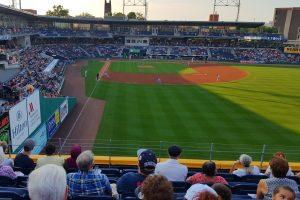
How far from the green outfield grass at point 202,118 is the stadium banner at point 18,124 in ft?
13.6

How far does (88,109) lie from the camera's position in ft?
95.9

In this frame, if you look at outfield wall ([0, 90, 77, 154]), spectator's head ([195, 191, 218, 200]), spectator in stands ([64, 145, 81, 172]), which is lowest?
outfield wall ([0, 90, 77, 154])

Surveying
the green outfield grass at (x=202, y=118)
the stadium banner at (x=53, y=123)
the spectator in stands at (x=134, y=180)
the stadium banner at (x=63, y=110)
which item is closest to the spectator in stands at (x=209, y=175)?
the spectator in stands at (x=134, y=180)

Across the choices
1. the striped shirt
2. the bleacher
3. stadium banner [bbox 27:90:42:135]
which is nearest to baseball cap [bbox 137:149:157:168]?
the bleacher

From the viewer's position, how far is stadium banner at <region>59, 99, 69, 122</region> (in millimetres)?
24625

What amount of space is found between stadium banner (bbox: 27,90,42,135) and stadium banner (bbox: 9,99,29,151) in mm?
656

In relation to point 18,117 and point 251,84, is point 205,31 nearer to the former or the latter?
point 251,84

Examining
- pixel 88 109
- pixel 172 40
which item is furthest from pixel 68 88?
pixel 172 40

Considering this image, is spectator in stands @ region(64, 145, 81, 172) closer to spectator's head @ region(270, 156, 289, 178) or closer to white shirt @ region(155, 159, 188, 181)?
white shirt @ region(155, 159, 188, 181)

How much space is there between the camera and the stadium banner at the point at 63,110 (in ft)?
80.8

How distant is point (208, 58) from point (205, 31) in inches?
526

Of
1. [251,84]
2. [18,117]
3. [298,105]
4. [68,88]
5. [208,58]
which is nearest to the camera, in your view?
[18,117]

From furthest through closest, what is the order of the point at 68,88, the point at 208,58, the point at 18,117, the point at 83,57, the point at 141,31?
the point at 141,31
the point at 208,58
the point at 83,57
the point at 68,88
the point at 18,117

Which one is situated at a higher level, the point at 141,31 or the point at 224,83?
the point at 141,31
